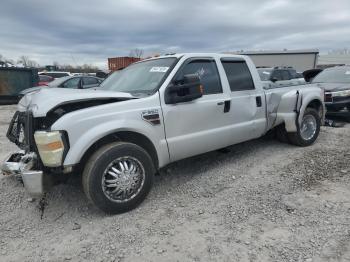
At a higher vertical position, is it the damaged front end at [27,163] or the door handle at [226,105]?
the door handle at [226,105]

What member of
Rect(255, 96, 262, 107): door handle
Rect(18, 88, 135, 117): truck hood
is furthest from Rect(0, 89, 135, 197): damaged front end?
Rect(255, 96, 262, 107): door handle

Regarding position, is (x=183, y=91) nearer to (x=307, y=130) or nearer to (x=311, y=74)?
(x=307, y=130)

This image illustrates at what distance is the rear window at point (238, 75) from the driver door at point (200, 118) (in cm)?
25

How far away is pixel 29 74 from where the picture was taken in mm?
14891

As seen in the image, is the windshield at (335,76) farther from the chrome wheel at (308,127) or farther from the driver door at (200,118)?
the driver door at (200,118)

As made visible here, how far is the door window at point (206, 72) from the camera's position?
396 centimetres

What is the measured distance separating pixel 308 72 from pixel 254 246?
871 centimetres

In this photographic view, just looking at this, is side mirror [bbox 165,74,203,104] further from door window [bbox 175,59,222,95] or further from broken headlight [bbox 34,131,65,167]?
broken headlight [bbox 34,131,65,167]

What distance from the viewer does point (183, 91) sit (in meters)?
3.57

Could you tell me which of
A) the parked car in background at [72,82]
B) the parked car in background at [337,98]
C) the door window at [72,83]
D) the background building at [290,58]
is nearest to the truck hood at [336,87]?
the parked car in background at [337,98]

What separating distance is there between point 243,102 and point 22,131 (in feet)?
9.86

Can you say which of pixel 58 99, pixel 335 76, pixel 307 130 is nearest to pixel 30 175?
pixel 58 99

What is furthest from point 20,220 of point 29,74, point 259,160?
point 29,74

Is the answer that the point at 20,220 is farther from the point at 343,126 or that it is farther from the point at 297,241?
the point at 343,126
